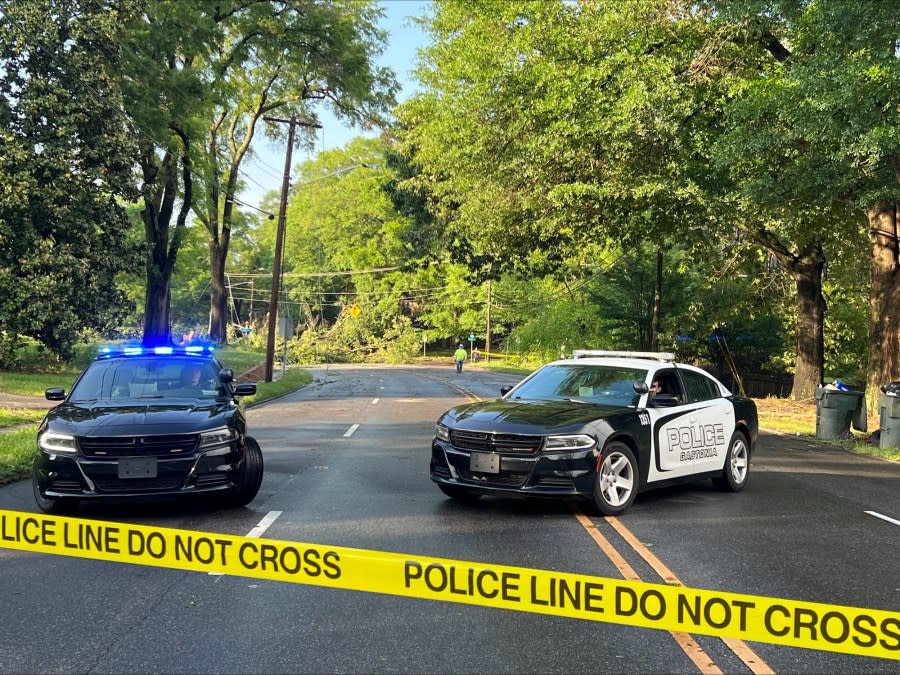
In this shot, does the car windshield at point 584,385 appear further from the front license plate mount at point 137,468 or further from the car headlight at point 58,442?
the car headlight at point 58,442

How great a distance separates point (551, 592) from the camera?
4945mm

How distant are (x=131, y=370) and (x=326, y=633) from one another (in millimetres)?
5219

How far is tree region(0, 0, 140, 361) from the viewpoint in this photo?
75.9 feet

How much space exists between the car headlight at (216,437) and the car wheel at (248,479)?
361 mm

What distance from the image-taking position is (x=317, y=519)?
7730 millimetres

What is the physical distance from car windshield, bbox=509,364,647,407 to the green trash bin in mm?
8272

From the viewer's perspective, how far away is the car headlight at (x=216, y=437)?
7.48 meters

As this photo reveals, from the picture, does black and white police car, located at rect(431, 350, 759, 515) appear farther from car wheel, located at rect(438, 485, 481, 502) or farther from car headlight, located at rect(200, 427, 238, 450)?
car headlight, located at rect(200, 427, 238, 450)

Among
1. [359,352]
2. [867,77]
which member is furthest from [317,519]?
[359,352]

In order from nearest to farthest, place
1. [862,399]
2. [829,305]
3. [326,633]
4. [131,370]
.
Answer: [326,633] → [131,370] → [862,399] → [829,305]

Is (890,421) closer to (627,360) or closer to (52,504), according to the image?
(627,360)

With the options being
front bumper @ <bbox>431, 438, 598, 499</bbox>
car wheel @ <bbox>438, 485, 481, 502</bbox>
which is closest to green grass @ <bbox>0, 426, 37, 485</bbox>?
car wheel @ <bbox>438, 485, 481, 502</bbox>

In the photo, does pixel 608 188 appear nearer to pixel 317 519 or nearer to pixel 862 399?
pixel 862 399

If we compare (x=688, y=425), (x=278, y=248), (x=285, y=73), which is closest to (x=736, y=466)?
(x=688, y=425)
